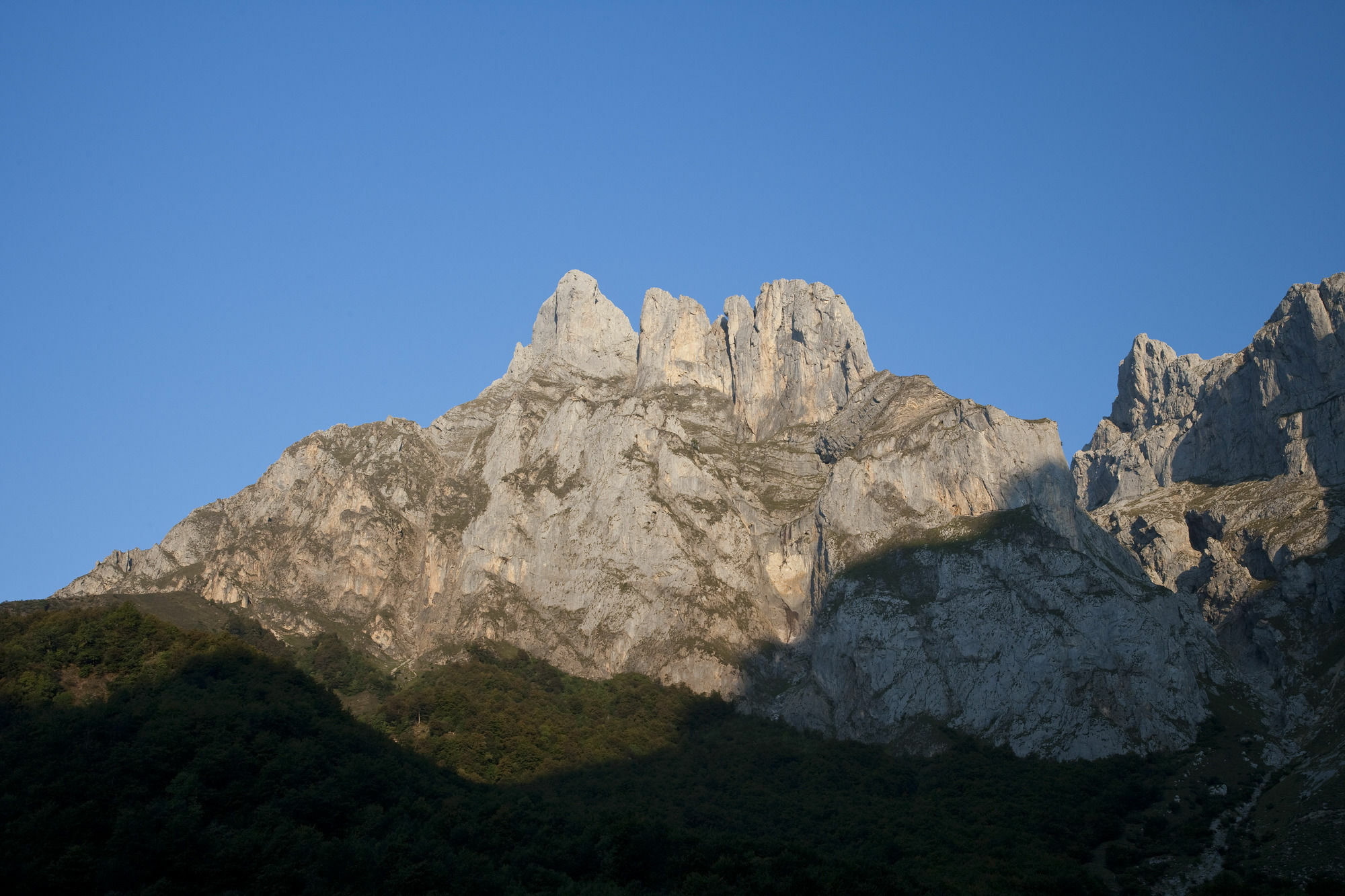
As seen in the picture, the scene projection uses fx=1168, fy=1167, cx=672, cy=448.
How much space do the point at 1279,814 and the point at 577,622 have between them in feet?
302

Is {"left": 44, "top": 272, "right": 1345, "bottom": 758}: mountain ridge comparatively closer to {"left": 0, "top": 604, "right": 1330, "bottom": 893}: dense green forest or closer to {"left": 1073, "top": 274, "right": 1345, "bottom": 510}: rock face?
{"left": 0, "top": 604, "right": 1330, "bottom": 893}: dense green forest

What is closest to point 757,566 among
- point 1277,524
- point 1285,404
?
point 1277,524

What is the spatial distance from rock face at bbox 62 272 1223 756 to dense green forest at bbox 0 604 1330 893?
930 cm

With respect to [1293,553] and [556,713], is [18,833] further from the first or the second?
[1293,553]

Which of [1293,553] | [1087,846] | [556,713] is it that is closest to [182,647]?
[556,713]

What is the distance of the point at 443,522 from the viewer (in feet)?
595

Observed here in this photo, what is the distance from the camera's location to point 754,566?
172 meters

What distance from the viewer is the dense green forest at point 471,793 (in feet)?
222

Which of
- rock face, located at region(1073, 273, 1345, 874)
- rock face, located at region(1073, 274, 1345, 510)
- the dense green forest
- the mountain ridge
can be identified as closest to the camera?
the dense green forest

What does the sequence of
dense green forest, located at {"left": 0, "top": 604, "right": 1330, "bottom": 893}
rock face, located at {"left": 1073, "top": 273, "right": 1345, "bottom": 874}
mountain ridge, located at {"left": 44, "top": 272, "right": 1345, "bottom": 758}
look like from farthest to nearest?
mountain ridge, located at {"left": 44, "top": 272, "right": 1345, "bottom": 758}
rock face, located at {"left": 1073, "top": 273, "right": 1345, "bottom": 874}
dense green forest, located at {"left": 0, "top": 604, "right": 1330, "bottom": 893}

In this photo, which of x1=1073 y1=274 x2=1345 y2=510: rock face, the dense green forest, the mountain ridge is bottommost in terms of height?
the dense green forest

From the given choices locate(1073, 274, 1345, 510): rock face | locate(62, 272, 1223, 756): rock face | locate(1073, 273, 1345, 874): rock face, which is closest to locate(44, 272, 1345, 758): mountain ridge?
locate(62, 272, 1223, 756): rock face

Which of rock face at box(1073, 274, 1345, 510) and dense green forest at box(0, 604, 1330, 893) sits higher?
rock face at box(1073, 274, 1345, 510)

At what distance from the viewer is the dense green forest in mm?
67562
